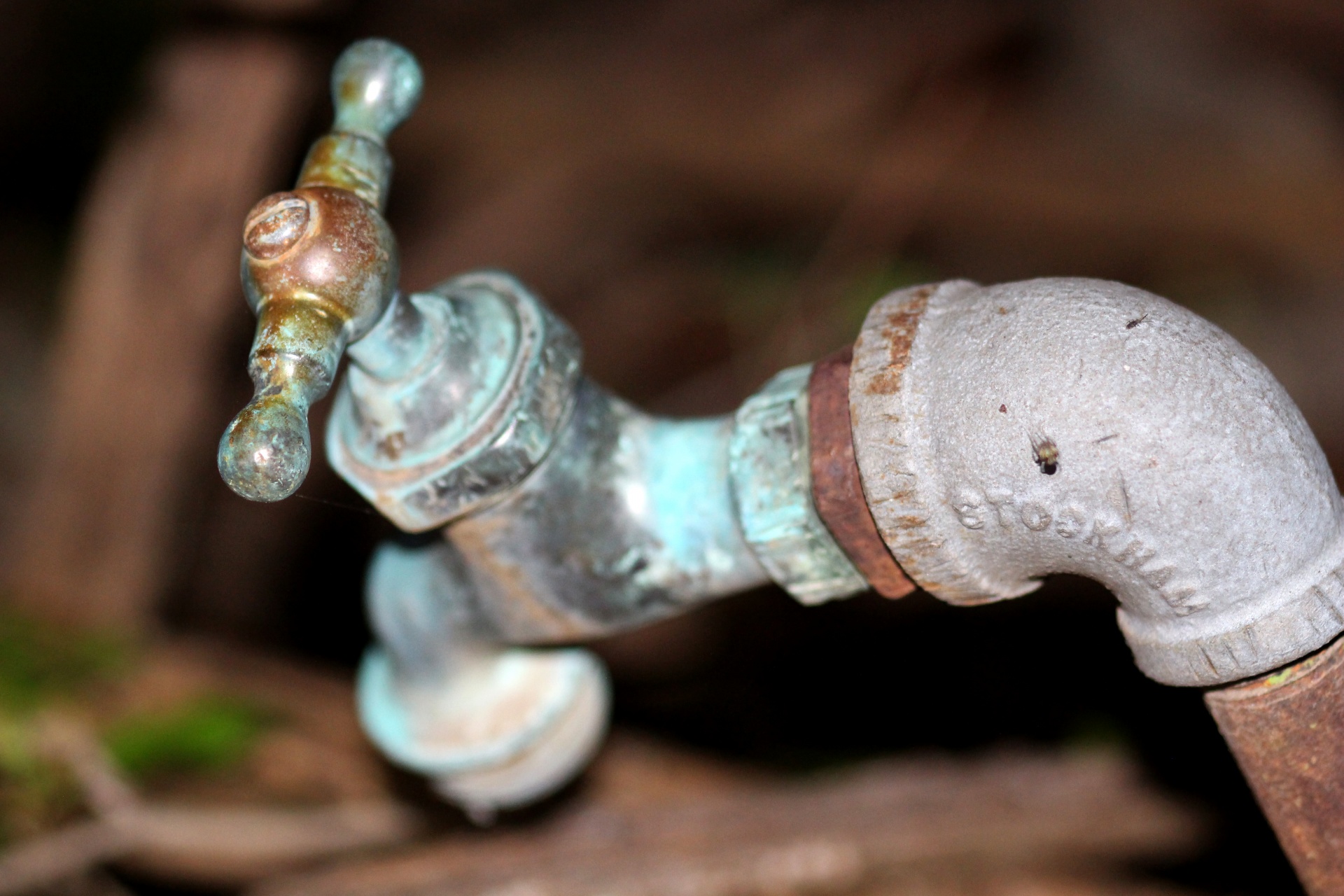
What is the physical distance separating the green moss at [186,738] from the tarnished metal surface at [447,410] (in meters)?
0.83

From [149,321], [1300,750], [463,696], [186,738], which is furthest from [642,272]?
[1300,750]

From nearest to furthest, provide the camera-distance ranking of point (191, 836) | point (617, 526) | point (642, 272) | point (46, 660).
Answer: point (617, 526), point (191, 836), point (46, 660), point (642, 272)

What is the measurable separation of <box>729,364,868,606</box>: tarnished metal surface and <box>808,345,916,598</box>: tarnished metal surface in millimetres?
17

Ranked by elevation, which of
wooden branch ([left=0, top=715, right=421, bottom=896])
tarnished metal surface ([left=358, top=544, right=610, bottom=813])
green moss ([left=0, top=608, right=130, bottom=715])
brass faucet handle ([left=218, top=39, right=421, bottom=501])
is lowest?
green moss ([left=0, top=608, right=130, bottom=715])

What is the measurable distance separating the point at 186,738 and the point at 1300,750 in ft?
4.29

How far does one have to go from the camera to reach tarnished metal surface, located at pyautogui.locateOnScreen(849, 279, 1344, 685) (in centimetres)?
71

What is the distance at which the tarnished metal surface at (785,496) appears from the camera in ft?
2.83

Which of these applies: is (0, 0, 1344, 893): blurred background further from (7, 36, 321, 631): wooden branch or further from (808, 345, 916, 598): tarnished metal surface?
(808, 345, 916, 598): tarnished metal surface

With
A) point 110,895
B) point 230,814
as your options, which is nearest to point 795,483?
point 230,814

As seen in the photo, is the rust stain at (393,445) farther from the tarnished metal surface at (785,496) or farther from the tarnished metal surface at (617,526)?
the tarnished metal surface at (785,496)

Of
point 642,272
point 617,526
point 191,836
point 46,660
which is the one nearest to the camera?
point 617,526

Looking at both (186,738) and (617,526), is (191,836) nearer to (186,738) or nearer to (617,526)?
(186,738)

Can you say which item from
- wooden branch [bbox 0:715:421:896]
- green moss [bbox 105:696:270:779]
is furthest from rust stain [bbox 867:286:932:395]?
green moss [bbox 105:696:270:779]

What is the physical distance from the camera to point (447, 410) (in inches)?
33.4
